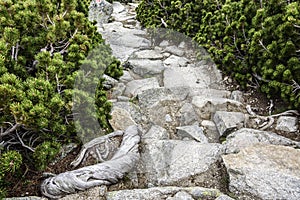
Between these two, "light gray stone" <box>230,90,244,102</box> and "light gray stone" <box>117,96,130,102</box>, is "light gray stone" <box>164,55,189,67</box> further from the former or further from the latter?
"light gray stone" <box>117,96,130,102</box>

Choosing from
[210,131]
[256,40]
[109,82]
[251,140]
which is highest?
[256,40]

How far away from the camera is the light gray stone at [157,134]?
3.78 m

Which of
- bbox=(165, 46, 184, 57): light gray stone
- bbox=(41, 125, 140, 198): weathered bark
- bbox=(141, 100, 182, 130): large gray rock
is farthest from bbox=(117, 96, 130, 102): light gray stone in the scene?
bbox=(165, 46, 184, 57): light gray stone

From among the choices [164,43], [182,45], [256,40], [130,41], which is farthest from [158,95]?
[130,41]

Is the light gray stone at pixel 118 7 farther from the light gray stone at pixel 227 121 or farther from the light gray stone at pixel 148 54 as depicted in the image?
the light gray stone at pixel 227 121

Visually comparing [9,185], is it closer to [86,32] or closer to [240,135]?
[86,32]

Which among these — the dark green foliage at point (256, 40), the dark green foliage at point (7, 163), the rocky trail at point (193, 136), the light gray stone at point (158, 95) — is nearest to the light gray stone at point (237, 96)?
the rocky trail at point (193, 136)

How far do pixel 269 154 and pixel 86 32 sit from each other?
279 cm

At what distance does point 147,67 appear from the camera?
6.02 meters

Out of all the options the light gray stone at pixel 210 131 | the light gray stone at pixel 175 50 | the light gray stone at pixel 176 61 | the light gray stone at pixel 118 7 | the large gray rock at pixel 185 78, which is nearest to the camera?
the light gray stone at pixel 210 131

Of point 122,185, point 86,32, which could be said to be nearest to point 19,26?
point 86,32

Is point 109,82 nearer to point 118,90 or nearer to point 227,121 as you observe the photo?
point 118,90

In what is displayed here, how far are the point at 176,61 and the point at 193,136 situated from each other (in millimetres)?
3028

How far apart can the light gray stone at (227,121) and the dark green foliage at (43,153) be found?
2.31m
